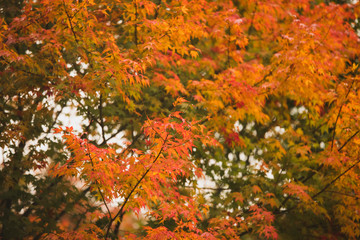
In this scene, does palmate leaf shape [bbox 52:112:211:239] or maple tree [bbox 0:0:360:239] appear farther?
maple tree [bbox 0:0:360:239]

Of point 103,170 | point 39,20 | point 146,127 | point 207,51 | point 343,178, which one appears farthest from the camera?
point 207,51

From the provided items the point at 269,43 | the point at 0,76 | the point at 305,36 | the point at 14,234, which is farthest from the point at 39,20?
the point at 269,43

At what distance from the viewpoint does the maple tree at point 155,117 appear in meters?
3.20

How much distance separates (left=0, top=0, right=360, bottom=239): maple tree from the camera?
126 inches

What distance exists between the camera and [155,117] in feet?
15.1

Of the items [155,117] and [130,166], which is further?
[155,117]

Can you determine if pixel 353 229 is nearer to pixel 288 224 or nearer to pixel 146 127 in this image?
pixel 288 224

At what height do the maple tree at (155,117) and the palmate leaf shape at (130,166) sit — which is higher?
the maple tree at (155,117)

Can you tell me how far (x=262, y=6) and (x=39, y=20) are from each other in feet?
14.5

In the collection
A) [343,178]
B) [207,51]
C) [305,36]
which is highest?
[207,51]

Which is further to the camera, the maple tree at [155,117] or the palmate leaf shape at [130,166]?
the maple tree at [155,117]

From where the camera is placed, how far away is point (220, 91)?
4609 mm

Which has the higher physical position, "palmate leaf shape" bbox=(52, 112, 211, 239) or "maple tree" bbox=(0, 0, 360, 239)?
"maple tree" bbox=(0, 0, 360, 239)

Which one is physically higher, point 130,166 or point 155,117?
point 155,117
